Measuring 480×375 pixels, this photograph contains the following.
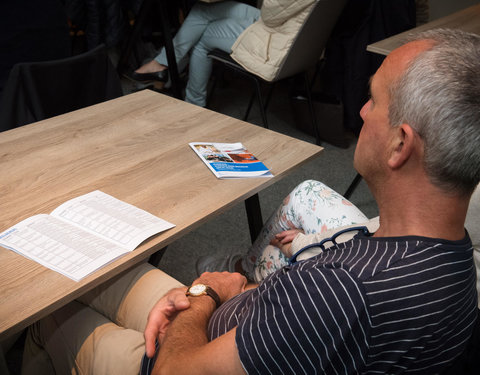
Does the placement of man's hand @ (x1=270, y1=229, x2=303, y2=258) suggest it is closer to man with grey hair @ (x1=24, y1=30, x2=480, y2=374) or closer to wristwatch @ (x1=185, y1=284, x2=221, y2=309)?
wristwatch @ (x1=185, y1=284, x2=221, y2=309)

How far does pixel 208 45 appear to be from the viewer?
325 centimetres

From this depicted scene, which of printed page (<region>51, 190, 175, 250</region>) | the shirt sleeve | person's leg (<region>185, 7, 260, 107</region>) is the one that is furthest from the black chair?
the shirt sleeve

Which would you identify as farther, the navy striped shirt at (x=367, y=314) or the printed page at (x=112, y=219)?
the printed page at (x=112, y=219)

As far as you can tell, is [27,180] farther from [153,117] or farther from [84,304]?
[153,117]

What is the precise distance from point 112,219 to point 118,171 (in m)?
0.25

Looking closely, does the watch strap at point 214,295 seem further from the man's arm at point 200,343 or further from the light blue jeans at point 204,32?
the light blue jeans at point 204,32

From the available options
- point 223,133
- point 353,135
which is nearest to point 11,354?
point 223,133

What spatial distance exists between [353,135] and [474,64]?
261 cm

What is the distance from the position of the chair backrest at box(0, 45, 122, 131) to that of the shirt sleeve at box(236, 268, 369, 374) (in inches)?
57.4

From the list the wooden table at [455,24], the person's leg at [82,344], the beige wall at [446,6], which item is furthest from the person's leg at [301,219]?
the beige wall at [446,6]

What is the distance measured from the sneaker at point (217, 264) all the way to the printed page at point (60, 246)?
70 cm

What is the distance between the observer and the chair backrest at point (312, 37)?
2.51 metres

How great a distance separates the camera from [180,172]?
4.61 feet

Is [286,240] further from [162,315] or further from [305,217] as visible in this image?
[162,315]
